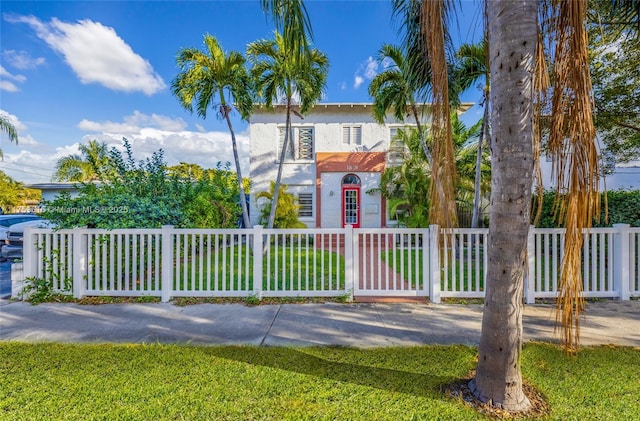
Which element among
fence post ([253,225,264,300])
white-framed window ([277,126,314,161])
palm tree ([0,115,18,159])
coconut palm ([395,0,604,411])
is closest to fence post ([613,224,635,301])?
coconut palm ([395,0,604,411])

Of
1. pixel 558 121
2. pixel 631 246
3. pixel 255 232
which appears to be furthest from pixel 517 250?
pixel 631 246

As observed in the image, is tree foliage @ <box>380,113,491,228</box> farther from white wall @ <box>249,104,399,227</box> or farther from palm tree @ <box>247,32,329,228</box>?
palm tree @ <box>247,32,329,228</box>

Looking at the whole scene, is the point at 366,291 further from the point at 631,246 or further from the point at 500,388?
the point at 631,246

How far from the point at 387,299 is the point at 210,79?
7209mm

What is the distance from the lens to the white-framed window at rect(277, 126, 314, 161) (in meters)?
13.6

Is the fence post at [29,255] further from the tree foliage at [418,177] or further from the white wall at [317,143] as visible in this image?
the tree foliage at [418,177]

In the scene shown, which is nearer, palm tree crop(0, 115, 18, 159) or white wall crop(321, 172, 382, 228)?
palm tree crop(0, 115, 18, 159)

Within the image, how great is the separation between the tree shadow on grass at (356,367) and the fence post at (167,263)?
2198mm

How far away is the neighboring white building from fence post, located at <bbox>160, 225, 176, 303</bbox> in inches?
338

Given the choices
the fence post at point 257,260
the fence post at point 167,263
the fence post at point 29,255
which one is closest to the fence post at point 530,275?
the fence post at point 257,260

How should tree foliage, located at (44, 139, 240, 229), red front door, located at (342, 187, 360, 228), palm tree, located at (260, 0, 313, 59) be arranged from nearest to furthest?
palm tree, located at (260, 0, 313, 59) → tree foliage, located at (44, 139, 240, 229) → red front door, located at (342, 187, 360, 228)

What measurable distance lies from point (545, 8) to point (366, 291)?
4.34 metres

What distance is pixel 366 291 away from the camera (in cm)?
509

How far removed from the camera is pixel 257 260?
196 inches
